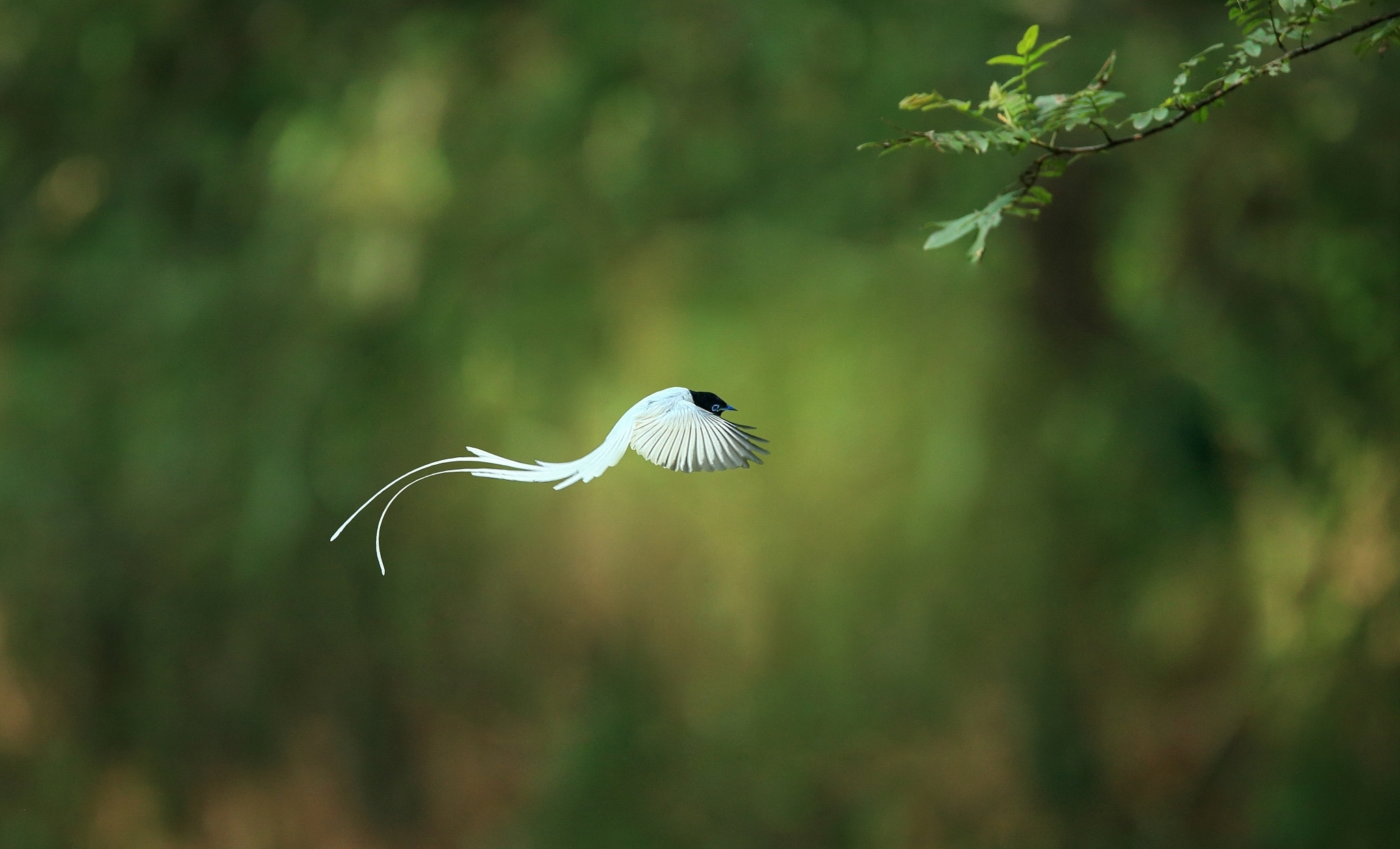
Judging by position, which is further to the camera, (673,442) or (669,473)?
(669,473)

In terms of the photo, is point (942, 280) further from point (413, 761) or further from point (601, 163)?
point (413, 761)

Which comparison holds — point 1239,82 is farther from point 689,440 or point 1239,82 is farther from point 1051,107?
point 689,440

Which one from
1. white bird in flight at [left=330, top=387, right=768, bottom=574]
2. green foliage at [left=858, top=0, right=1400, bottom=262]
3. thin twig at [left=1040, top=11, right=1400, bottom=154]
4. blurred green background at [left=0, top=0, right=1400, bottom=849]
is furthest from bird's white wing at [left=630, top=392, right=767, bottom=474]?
blurred green background at [left=0, top=0, right=1400, bottom=849]

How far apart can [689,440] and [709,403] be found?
0.06 metres

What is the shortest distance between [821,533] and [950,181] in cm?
72

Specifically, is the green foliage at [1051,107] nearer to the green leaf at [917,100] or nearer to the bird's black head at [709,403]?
the green leaf at [917,100]

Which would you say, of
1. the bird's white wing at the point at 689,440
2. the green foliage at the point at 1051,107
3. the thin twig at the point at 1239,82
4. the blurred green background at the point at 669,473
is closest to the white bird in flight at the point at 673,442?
the bird's white wing at the point at 689,440

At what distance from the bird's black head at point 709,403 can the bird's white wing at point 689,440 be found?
12 millimetres

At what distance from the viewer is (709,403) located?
1.14m

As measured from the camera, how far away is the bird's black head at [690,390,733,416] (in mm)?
1129

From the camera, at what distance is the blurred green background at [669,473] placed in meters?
2.09

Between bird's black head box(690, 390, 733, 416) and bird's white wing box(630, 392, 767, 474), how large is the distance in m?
0.01

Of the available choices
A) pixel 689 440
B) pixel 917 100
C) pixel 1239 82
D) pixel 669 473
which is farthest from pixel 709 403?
pixel 669 473

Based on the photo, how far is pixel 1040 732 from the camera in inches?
83.4
